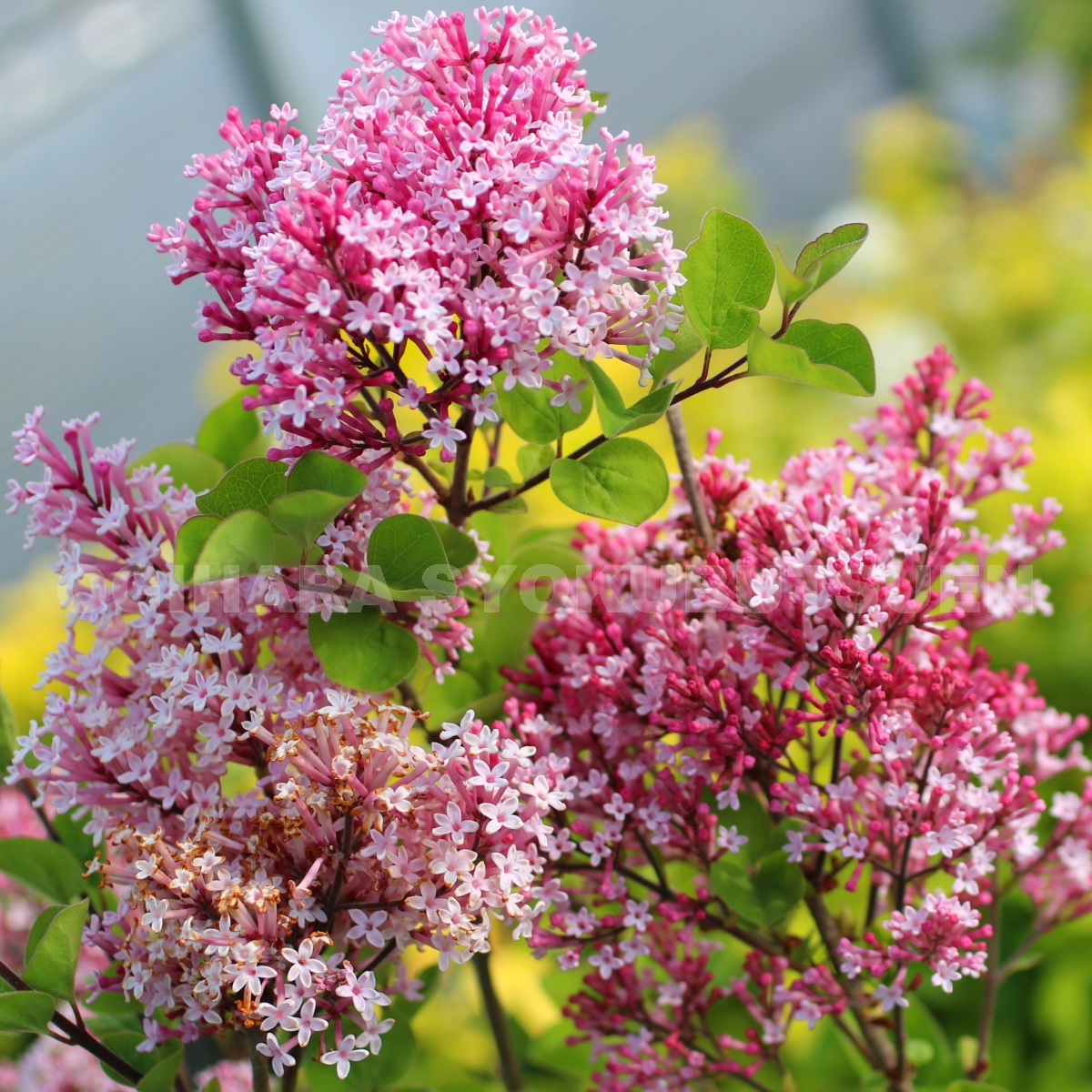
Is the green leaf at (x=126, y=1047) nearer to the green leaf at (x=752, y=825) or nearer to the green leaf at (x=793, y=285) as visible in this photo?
the green leaf at (x=752, y=825)

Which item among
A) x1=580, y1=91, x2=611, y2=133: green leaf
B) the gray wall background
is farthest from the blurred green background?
x1=580, y1=91, x2=611, y2=133: green leaf

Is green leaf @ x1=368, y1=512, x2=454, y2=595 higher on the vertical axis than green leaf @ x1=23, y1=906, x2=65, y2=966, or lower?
higher

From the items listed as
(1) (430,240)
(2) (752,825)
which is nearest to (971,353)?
(2) (752,825)

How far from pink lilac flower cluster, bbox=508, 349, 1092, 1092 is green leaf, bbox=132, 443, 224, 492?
18 cm

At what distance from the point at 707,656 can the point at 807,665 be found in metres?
0.04

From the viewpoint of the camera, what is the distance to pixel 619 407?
16.8 inches

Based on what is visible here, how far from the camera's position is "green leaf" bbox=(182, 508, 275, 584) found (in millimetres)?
383

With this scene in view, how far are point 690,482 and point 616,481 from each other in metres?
0.08

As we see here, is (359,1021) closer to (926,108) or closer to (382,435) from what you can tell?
(382,435)

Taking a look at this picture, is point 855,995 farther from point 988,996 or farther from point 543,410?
point 543,410

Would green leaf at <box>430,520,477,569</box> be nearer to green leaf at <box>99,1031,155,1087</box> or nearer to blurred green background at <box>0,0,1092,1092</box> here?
green leaf at <box>99,1031,155,1087</box>

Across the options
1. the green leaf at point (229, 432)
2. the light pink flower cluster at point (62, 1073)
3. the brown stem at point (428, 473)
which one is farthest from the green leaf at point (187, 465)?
the light pink flower cluster at point (62, 1073)

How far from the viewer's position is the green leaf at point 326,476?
1.32 ft

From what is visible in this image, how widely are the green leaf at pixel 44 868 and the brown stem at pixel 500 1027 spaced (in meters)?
0.20
